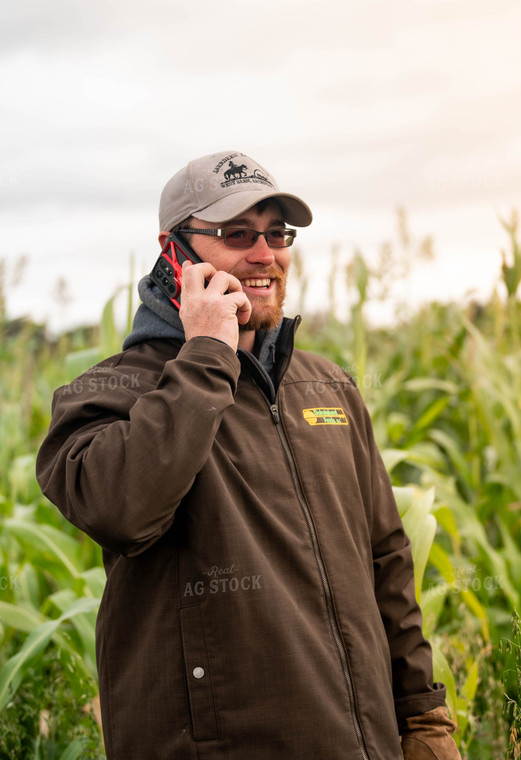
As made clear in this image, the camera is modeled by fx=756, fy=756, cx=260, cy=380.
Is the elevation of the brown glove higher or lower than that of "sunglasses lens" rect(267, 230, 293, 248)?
lower

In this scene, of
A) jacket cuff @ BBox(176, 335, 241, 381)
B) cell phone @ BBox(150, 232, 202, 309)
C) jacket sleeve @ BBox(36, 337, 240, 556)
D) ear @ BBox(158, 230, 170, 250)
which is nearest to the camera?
jacket sleeve @ BBox(36, 337, 240, 556)

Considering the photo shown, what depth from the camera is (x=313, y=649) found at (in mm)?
1665

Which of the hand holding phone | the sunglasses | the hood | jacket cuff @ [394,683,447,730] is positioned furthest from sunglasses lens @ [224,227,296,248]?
jacket cuff @ [394,683,447,730]

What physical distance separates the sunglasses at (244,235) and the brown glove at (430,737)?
1.30 meters

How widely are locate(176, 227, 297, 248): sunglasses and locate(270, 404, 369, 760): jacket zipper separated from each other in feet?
1.44

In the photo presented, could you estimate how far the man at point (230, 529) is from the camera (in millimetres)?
1545

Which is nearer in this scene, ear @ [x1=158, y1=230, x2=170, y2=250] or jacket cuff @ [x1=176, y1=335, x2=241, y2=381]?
jacket cuff @ [x1=176, y1=335, x2=241, y2=381]

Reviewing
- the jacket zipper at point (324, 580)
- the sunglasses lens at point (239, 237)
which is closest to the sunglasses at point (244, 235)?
the sunglasses lens at point (239, 237)

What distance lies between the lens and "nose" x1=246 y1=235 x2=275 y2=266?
1949 mm

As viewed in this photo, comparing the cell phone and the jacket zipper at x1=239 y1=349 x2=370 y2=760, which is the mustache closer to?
the cell phone

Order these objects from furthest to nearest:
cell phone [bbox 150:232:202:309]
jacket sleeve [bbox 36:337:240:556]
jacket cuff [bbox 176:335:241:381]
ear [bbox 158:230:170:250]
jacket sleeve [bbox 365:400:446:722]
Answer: ear [bbox 158:230:170:250] < jacket sleeve [bbox 365:400:446:722] < cell phone [bbox 150:232:202:309] < jacket cuff [bbox 176:335:241:381] < jacket sleeve [bbox 36:337:240:556]

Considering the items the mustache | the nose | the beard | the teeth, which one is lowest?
the beard

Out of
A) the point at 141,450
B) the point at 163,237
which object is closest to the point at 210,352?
the point at 141,450

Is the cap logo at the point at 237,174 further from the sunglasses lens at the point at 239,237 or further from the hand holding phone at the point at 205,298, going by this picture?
the hand holding phone at the point at 205,298
